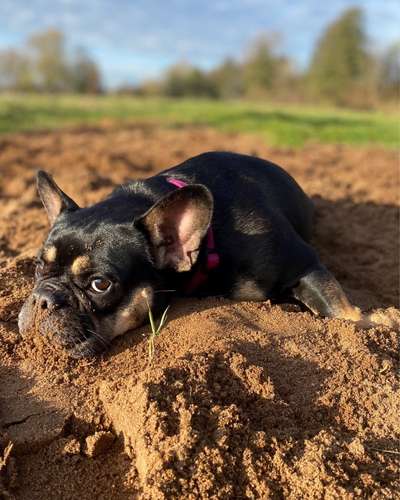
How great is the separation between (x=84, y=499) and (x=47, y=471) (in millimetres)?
229

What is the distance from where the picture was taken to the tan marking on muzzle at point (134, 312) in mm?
3051

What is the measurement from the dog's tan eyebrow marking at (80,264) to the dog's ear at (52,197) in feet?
2.43

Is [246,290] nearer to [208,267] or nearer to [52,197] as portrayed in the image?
→ [208,267]

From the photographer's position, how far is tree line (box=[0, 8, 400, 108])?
56.8 metres

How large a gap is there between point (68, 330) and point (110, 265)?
1.46 ft

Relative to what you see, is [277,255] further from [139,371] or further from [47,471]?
[47,471]

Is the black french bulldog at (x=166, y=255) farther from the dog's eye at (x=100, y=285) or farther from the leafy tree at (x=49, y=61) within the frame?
the leafy tree at (x=49, y=61)

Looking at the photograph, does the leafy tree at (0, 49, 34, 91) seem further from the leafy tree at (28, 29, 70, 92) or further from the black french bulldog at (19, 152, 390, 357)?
the black french bulldog at (19, 152, 390, 357)

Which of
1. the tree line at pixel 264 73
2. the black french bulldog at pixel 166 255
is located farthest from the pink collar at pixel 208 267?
the tree line at pixel 264 73

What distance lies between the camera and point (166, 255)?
3357 mm

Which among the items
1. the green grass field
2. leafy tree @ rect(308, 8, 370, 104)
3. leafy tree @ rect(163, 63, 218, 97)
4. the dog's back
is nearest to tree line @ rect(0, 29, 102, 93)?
leafy tree @ rect(163, 63, 218, 97)

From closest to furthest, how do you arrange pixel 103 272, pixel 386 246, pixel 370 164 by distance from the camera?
pixel 103 272, pixel 386 246, pixel 370 164

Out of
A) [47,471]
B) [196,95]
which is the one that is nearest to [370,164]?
[47,471]

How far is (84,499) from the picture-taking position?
2.21m
